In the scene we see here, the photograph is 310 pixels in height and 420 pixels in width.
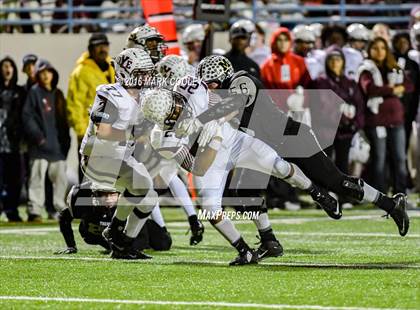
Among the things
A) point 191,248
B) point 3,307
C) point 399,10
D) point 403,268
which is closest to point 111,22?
point 399,10

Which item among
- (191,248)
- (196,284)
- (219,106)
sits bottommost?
(191,248)

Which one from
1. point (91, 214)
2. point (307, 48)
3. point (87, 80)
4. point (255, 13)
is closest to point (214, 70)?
point (91, 214)

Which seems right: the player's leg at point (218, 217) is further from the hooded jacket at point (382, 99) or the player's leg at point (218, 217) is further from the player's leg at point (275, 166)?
the hooded jacket at point (382, 99)

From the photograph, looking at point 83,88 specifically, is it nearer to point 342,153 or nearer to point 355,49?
point 342,153

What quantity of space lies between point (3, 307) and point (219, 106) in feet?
8.38

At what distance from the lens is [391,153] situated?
43.3 feet

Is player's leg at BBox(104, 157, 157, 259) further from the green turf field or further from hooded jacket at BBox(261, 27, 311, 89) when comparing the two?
hooded jacket at BBox(261, 27, 311, 89)

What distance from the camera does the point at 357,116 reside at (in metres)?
→ 13.1

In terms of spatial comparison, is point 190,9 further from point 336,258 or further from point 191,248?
point 336,258

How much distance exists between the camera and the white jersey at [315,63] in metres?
13.7

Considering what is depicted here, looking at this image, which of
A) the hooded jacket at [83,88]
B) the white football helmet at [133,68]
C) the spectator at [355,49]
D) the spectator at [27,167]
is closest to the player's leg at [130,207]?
the white football helmet at [133,68]

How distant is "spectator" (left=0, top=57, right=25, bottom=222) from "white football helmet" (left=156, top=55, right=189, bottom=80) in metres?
3.97

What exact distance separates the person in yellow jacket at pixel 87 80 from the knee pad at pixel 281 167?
13.0 feet

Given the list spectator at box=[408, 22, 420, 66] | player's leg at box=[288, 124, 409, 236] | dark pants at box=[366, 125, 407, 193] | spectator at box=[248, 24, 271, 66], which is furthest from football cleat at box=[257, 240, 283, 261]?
spectator at box=[248, 24, 271, 66]
